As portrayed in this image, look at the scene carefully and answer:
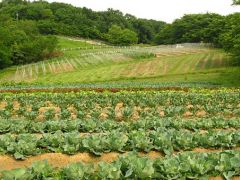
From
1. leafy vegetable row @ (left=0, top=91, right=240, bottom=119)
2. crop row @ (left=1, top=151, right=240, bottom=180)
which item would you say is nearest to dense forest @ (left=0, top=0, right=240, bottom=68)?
leafy vegetable row @ (left=0, top=91, right=240, bottom=119)

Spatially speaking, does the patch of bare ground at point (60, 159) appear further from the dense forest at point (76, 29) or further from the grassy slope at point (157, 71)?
the dense forest at point (76, 29)

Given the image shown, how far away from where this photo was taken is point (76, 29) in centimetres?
14562

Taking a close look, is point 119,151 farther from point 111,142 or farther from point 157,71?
point 157,71

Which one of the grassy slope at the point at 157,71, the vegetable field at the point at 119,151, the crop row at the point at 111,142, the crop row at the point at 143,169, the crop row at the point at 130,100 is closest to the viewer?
the crop row at the point at 143,169

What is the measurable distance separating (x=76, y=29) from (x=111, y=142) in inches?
5403

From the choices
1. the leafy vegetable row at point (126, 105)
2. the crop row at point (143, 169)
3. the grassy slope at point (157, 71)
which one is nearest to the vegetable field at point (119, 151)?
the crop row at point (143, 169)

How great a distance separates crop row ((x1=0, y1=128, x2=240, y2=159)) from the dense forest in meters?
48.4

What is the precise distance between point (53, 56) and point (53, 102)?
68398 millimetres

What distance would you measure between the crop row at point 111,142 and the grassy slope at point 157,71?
4360 cm

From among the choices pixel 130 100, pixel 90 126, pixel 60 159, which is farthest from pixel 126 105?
pixel 60 159

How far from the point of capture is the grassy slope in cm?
6109

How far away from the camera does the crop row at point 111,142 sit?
11102mm

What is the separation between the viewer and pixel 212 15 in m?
124

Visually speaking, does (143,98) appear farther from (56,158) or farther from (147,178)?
(147,178)
